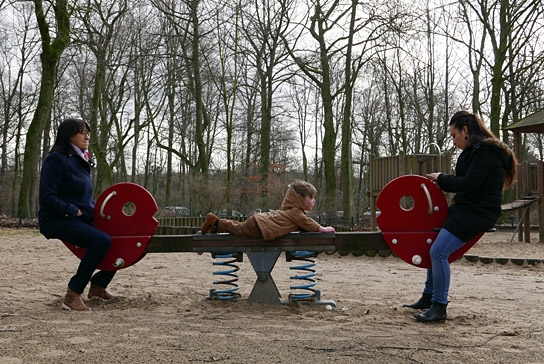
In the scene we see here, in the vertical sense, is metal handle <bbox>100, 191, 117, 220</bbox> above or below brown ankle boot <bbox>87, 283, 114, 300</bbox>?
above

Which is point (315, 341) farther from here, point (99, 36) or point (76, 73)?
point (76, 73)

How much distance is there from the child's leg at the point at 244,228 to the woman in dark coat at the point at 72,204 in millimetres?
965

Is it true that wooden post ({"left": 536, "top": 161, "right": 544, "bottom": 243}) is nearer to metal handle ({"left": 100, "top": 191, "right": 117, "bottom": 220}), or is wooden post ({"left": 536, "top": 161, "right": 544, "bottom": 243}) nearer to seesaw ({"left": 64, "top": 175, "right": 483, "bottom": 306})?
seesaw ({"left": 64, "top": 175, "right": 483, "bottom": 306})

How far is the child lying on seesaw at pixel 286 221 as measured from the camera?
4691 mm

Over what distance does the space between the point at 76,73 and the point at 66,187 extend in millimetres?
24090


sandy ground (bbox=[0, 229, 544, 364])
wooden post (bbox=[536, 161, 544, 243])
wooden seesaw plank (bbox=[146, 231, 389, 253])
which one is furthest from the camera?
wooden post (bbox=[536, 161, 544, 243])

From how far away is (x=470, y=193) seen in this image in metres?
4.35

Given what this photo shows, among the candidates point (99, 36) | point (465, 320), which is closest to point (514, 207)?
point (465, 320)

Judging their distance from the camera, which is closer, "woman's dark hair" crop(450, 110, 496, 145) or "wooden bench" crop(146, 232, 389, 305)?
"woman's dark hair" crop(450, 110, 496, 145)

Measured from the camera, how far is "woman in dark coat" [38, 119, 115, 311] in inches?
179

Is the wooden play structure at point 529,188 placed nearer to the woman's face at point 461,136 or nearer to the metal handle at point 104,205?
the woman's face at point 461,136

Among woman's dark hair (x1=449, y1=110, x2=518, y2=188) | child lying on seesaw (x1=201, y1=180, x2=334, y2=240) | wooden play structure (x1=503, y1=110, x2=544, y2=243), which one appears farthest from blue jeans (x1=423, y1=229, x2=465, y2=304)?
wooden play structure (x1=503, y1=110, x2=544, y2=243)

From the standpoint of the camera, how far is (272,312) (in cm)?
459

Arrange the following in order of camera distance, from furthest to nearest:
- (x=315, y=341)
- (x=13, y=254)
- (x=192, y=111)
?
(x=192, y=111)
(x=13, y=254)
(x=315, y=341)
